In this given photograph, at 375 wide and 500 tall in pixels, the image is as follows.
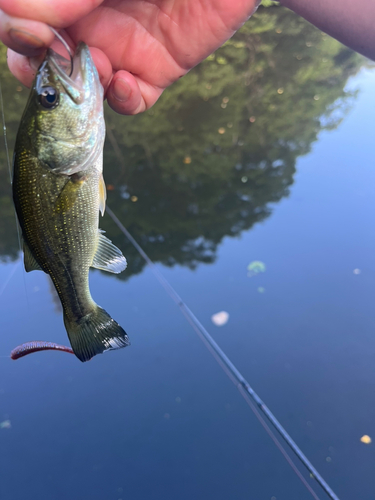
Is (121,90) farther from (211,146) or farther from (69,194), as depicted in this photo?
(211,146)

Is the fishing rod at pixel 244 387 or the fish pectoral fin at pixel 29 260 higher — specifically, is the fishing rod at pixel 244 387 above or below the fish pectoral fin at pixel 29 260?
below

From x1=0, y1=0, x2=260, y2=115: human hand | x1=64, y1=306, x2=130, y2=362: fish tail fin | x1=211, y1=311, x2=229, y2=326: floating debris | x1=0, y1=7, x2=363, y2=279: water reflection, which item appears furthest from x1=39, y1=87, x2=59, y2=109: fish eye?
x1=0, y1=7, x2=363, y2=279: water reflection

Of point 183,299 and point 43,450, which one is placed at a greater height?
point 183,299

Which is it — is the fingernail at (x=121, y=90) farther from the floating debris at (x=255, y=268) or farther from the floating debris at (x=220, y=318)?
the floating debris at (x=255, y=268)

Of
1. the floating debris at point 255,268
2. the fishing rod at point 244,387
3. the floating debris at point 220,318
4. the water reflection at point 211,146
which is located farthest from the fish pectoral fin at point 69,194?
the floating debris at point 255,268

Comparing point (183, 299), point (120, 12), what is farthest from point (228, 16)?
point (183, 299)

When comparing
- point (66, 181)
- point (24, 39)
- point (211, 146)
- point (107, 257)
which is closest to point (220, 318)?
point (107, 257)

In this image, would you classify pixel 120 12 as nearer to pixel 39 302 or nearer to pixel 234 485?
pixel 39 302

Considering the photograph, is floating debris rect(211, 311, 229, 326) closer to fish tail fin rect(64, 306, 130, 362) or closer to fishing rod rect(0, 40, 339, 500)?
fishing rod rect(0, 40, 339, 500)
